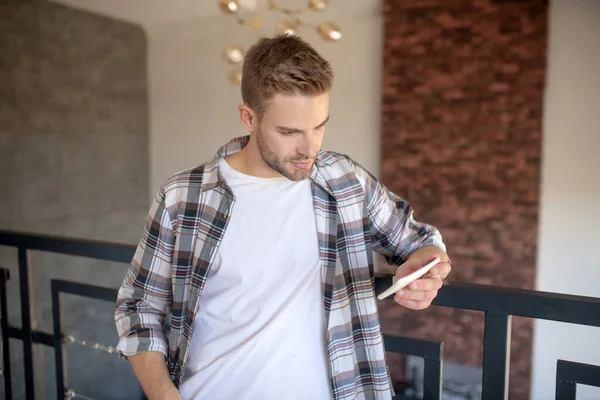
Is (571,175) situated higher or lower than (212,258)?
higher

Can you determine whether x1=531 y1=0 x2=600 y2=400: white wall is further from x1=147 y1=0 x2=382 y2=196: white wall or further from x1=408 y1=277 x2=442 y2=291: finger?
x1=408 y1=277 x2=442 y2=291: finger

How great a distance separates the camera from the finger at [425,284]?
87 cm

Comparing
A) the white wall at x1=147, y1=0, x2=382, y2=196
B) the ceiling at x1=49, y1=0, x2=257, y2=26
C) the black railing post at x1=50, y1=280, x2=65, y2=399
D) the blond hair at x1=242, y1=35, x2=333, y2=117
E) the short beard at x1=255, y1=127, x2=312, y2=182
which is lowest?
the black railing post at x1=50, y1=280, x2=65, y2=399

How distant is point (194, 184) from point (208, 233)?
12 centimetres

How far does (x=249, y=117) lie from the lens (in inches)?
41.6

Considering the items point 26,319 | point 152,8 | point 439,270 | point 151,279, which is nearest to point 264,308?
point 151,279

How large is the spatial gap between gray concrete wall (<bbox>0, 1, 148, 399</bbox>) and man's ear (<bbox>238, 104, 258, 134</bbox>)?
11.3 feet

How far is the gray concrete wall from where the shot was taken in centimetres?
382

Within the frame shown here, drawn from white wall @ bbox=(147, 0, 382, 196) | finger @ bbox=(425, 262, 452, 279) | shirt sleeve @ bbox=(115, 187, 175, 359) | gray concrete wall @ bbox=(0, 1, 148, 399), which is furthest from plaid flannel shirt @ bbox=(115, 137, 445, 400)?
gray concrete wall @ bbox=(0, 1, 148, 399)

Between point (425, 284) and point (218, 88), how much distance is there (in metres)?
4.26

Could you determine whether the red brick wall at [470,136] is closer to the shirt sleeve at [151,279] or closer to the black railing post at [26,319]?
the black railing post at [26,319]

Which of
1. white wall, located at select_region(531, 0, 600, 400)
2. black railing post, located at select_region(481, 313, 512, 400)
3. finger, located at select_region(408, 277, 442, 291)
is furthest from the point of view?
white wall, located at select_region(531, 0, 600, 400)

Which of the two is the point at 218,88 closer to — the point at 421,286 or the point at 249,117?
the point at 249,117

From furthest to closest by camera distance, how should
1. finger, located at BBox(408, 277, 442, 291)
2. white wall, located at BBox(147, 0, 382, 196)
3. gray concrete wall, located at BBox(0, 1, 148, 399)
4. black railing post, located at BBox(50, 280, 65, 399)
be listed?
white wall, located at BBox(147, 0, 382, 196)
gray concrete wall, located at BBox(0, 1, 148, 399)
black railing post, located at BBox(50, 280, 65, 399)
finger, located at BBox(408, 277, 442, 291)
